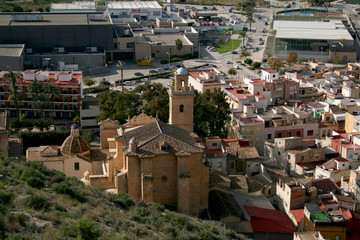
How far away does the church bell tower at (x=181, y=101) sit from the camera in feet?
141

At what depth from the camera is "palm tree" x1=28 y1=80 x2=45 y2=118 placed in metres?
59.4

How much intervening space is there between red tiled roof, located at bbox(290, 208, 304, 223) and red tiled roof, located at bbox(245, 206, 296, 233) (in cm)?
101

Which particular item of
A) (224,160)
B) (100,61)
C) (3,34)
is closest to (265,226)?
(224,160)

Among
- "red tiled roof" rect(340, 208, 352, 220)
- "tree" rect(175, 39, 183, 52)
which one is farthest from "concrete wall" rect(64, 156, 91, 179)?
"tree" rect(175, 39, 183, 52)

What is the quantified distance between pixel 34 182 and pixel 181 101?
778 inches

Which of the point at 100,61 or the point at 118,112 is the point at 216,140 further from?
the point at 100,61

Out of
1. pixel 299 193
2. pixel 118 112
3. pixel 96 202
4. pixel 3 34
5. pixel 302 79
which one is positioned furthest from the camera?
pixel 3 34

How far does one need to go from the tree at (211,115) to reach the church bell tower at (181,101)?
7.14 m

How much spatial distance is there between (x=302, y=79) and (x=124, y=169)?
40.7 metres

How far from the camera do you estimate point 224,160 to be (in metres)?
43.7

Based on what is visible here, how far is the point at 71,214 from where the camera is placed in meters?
21.8

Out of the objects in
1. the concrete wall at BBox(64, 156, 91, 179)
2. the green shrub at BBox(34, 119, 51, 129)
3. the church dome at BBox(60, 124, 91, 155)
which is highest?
the church dome at BBox(60, 124, 91, 155)

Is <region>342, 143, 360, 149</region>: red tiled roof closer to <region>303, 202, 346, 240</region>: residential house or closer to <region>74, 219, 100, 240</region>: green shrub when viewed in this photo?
<region>303, 202, 346, 240</region>: residential house

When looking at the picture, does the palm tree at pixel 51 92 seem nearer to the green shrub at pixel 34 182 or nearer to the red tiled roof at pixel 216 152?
the red tiled roof at pixel 216 152
